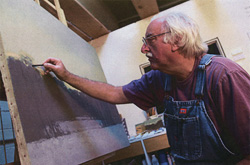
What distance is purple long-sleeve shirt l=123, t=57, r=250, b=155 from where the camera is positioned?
1.07 metres

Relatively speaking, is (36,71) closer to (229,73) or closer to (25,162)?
(25,162)

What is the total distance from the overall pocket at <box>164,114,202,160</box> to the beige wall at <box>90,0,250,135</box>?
79.0 inches

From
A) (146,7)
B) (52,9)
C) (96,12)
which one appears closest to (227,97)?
(52,9)

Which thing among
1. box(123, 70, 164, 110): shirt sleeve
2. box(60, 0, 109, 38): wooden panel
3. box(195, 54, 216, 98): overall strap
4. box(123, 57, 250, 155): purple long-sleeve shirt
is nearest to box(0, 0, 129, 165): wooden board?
box(123, 70, 164, 110): shirt sleeve

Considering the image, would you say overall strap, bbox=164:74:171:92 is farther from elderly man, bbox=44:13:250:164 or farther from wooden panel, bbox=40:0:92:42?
wooden panel, bbox=40:0:92:42

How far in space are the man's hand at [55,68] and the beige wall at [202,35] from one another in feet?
7.33

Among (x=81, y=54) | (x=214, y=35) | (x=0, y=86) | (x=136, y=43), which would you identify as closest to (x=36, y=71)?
(x=0, y=86)

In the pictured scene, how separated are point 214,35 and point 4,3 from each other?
2.98 meters

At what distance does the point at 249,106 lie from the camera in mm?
1062

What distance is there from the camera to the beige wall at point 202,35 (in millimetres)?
3211

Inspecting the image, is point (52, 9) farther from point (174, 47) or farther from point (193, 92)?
point (193, 92)

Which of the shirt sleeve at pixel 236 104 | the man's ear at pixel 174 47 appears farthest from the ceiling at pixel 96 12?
the shirt sleeve at pixel 236 104

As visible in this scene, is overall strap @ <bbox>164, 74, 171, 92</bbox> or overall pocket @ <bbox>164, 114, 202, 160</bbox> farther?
overall strap @ <bbox>164, 74, 171, 92</bbox>

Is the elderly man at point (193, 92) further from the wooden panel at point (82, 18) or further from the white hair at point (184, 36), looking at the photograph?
the wooden panel at point (82, 18)
